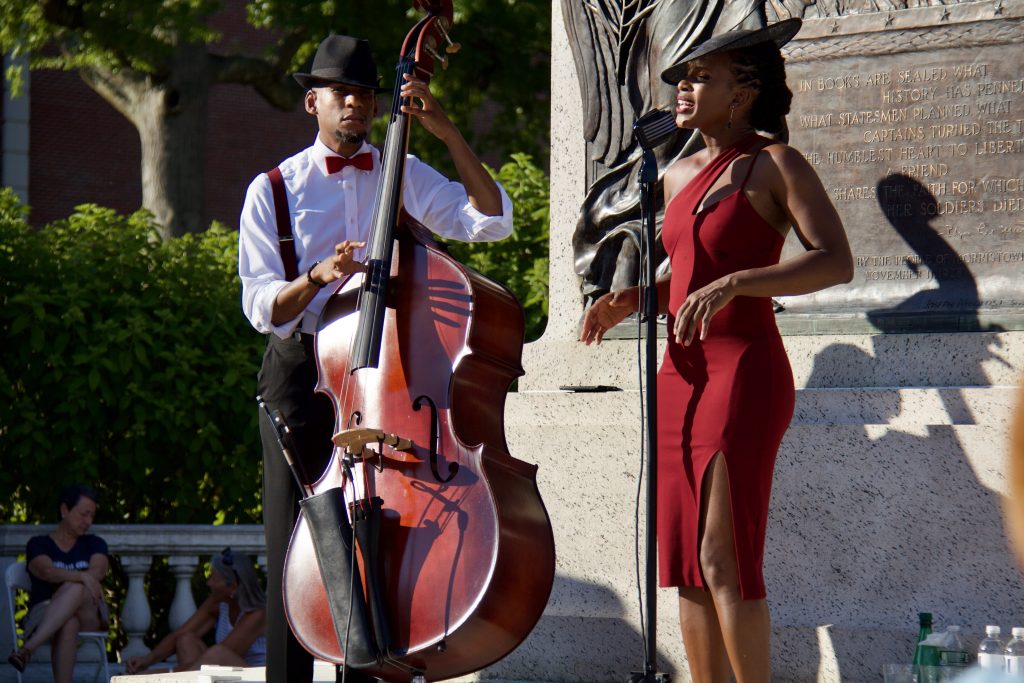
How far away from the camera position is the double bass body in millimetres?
3736

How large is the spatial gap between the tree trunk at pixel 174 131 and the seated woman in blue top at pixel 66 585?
6.70m

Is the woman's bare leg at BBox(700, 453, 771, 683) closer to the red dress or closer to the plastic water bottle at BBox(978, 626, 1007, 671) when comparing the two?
the red dress

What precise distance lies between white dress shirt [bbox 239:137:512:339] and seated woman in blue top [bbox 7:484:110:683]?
3.75m

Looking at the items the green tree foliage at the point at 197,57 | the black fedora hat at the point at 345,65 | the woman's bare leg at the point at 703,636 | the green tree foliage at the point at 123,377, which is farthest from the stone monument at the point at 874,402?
the green tree foliage at the point at 197,57

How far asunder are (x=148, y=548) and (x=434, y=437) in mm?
4959

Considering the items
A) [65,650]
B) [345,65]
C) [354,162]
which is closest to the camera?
[345,65]

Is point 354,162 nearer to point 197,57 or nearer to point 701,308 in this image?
point 701,308

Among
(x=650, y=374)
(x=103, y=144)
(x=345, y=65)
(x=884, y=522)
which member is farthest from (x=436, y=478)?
(x=103, y=144)

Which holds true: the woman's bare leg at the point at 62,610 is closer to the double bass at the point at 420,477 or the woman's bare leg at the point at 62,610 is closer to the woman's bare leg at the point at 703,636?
the double bass at the point at 420,477

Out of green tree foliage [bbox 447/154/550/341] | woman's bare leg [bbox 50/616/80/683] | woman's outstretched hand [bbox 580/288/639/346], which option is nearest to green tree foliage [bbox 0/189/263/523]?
woman's bare leg [bbox 50/616/80/683]

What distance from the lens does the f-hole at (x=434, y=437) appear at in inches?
150

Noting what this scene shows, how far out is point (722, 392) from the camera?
376cm

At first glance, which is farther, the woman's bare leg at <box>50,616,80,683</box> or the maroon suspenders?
the woman's bare leg at <box>50,616,80,683</box>

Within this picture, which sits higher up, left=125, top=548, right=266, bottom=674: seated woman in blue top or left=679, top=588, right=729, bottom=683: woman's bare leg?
left=679, top=588, right=729, bottom=683: woman's bare leg
